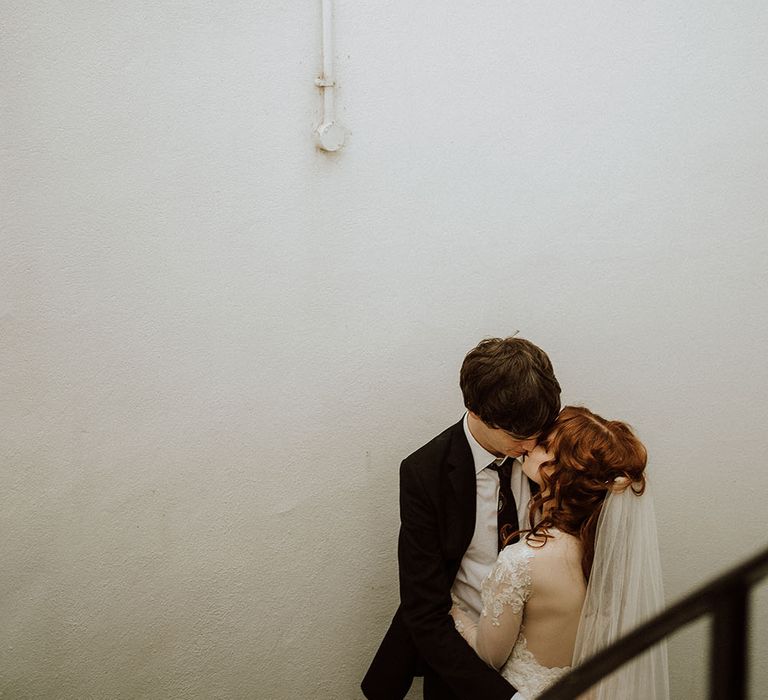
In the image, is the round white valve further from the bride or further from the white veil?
the white veil

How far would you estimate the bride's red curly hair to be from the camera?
5.95 feet

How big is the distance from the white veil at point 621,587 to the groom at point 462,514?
0.25m

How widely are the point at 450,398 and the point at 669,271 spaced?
0.87 m

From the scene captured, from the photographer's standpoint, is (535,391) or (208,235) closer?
(535,391)

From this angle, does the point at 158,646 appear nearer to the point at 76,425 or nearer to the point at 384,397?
the point at 76,425

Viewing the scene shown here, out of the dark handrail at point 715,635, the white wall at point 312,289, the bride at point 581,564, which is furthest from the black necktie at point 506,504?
the dark handrail at point 715,635

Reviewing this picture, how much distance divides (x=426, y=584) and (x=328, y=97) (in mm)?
1429

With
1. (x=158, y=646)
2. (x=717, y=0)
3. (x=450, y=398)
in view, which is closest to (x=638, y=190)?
(x=717, y=0)

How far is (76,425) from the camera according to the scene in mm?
2143

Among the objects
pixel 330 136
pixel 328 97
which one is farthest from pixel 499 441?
pixel 328 97

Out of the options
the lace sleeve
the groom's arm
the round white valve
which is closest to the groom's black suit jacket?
the groom's arm

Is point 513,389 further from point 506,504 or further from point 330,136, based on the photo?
point 330,136

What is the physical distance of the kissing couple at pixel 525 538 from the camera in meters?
1.83

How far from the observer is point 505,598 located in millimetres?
1833
